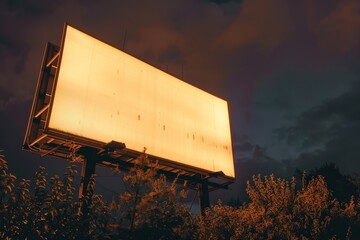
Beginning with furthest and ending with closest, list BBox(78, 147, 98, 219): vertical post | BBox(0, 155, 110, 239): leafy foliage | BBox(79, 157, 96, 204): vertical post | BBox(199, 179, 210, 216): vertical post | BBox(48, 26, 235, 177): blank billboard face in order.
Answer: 1. BBox(199, 179, 210, 216): vertical post
2. BBox(48, 26, 235, 177): blank billboard face
3. BBox(79, 157, 96, 204): vertical post
4. BBox(78, 147, 98, 219): vertical post
5. BBox(0, 155, 110, 239): leafy foliage

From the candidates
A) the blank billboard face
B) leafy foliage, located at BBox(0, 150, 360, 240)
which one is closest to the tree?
leafy foliage, located at BBox(0, 150, 360, 240)

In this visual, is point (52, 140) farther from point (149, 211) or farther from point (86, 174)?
point (149, 211)

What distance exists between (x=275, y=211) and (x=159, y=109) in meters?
8.32

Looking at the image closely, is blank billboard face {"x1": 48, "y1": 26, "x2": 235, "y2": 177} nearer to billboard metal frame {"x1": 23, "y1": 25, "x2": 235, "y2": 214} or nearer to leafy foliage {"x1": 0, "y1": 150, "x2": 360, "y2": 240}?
billboard metal frame {"x1": 23, "y1": 25, "x2": 235, "y2": 214}

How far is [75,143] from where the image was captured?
1278 cm

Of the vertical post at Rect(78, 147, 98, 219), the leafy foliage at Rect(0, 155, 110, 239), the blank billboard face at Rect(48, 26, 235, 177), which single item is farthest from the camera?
the blank billboard face at Rect(48, 26, 235, 177)

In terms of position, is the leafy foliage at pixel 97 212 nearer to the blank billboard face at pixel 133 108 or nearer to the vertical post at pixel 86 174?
the vertical post at pixel 86 174

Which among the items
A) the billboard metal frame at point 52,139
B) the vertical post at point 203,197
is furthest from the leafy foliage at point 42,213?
the vertical post at point 203,197

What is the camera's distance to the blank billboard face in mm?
13164

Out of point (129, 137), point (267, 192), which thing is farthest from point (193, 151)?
point (267, 192)

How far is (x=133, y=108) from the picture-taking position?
15.4 meters

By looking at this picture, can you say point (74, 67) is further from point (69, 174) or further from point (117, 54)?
point (69, 174)

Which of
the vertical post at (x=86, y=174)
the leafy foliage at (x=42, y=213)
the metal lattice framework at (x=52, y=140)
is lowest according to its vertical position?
the leafy foliage at (x=42, y=213)

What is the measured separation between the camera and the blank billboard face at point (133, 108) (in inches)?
518
